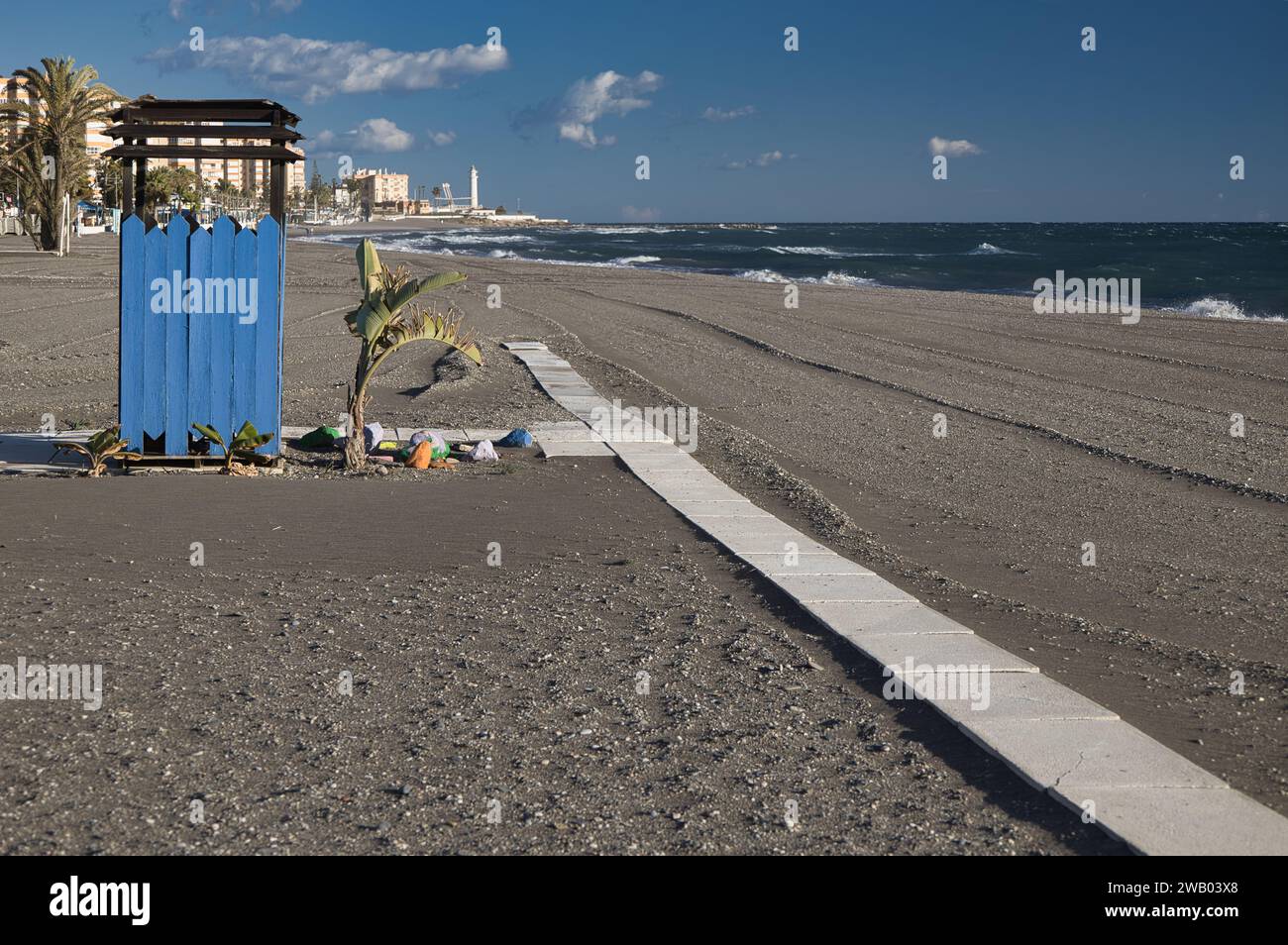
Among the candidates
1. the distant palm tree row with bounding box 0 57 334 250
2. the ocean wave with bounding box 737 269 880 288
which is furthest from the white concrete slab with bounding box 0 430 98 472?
the ocean wave with bounding box 737 269 880 288

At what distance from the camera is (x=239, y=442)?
9.84 metres

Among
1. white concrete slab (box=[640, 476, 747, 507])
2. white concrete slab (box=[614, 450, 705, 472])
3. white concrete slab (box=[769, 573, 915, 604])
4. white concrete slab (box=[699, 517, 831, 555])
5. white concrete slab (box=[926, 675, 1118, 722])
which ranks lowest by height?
white concrete slab (box=[926, 675, 1118, 722])

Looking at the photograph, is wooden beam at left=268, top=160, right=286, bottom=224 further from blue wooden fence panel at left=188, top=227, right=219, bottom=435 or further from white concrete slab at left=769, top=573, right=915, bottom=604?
white concrete slab at left=769, top=573, right=915, bottom=604

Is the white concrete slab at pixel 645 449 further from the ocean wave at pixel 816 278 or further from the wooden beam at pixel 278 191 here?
the ocean wave at pixel 816 278

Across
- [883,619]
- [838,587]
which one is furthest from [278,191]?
[883,619]

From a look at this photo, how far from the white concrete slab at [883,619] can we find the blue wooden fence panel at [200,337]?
17.7 feet

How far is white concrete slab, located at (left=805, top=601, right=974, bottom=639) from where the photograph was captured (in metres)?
6.37

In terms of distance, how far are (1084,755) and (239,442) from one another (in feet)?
23.1

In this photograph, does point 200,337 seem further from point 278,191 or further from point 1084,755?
point 1084,755

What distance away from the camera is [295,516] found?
8.62 meters

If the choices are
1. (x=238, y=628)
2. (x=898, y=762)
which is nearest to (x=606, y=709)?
(x=898, y=762)

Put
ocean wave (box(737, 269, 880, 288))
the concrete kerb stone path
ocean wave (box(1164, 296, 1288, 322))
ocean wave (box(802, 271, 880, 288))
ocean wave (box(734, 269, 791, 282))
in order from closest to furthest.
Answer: the concrete kerb stone path < ocean wave (box(1164, 296, 1288, 322)) < ocean wave (box(737, 269, 880, 288)) < ocean wave (box(802, 271, 880, 288)) < ocean wave (box(734, 269, 791, 282))

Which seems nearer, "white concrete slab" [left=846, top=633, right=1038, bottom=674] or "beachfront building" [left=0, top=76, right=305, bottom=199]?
"white concrete slab" [left=846, top=633, right=1038, bottom=674]
